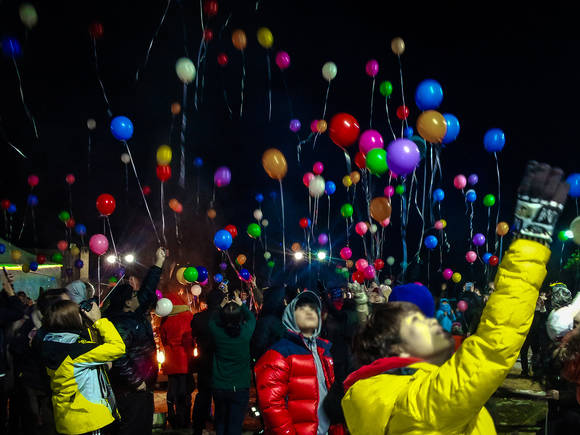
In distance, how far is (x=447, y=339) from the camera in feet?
4.65

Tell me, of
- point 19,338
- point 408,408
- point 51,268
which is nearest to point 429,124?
point 408,408

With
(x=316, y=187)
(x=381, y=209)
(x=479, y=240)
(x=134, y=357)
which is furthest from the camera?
(x=479, y=240)

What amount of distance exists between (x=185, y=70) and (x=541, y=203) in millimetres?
6050

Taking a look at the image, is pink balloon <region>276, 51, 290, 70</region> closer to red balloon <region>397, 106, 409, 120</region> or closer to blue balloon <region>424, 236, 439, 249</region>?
red balloon <region>397, 106, 409, 120</region>

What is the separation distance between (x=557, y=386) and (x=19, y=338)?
550cm

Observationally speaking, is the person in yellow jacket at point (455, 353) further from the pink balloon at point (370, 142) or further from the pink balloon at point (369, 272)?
the pink balloon at point (369, 272)

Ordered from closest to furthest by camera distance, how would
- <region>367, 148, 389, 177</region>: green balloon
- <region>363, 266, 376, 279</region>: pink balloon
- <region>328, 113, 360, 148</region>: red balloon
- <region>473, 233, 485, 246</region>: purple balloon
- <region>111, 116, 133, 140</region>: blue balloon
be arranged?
<region>367, 148, 389, 177</region>: green balloon < <region>328, 113, 360, 148</region>: red balloon < <region>111, 116, 133, 140</region>: blue balloon < <region>363, 266, 376, 279</region>: pink balloon < <region>473, 233, 485, 246</region>: purple balloon

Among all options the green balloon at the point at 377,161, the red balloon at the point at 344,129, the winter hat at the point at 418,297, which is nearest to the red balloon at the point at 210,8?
the red balloon at the point at 344,129

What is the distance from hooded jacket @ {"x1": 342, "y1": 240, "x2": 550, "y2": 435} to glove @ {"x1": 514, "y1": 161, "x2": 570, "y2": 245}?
0.07 metres

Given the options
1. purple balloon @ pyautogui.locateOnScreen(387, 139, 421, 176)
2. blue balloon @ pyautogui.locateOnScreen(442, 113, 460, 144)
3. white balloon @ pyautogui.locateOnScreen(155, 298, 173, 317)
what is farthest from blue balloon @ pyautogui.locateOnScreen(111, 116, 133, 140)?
blue balloon @ pyautogui.locateOnScreen(442, 113, 460, 144)

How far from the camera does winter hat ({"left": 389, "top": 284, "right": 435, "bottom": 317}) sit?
5.21 feet

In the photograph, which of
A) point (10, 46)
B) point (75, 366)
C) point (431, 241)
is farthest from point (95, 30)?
point (431, 241)

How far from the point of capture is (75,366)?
299cm

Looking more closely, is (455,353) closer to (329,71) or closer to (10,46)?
(10,46)
